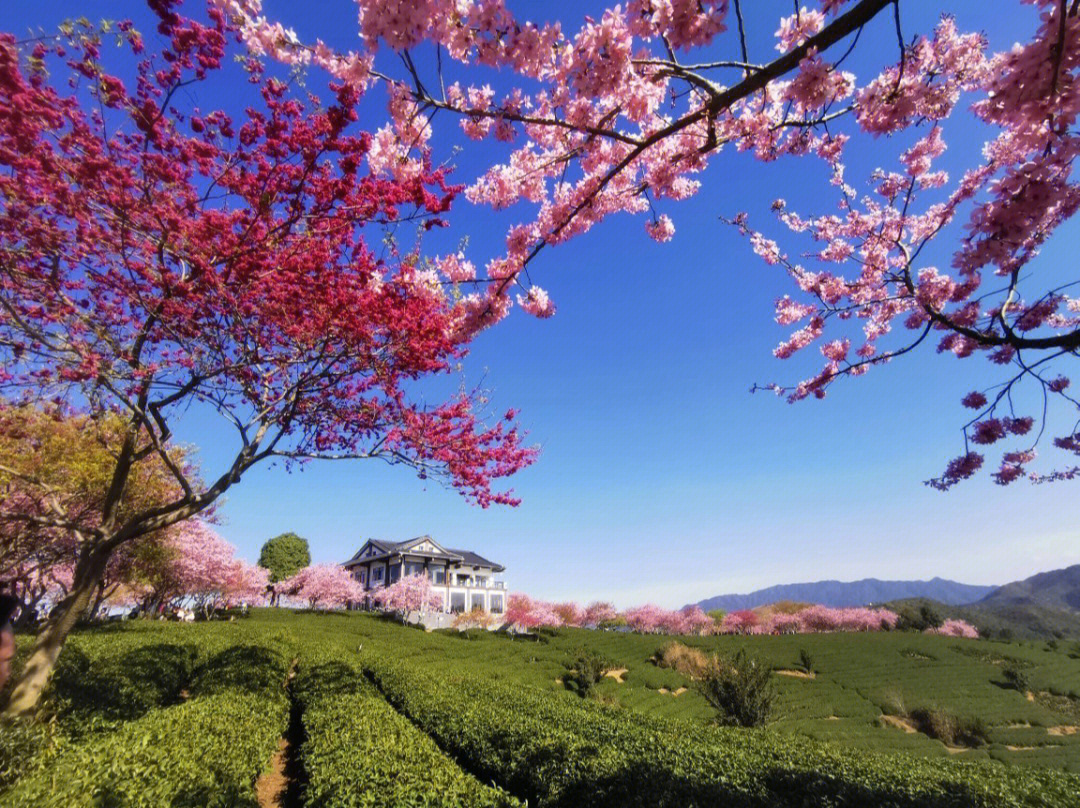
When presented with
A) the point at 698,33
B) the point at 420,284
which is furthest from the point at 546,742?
the point at 698,33

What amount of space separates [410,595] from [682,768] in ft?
170

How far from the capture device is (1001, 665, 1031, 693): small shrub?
2616cm

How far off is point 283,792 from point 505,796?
18.8ft

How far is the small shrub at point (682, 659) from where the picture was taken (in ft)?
82.0

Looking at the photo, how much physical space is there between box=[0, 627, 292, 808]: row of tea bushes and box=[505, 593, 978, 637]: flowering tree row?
4479 centimetres

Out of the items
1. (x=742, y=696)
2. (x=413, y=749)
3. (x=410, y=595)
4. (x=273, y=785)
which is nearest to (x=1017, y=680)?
(x=742, y=696)

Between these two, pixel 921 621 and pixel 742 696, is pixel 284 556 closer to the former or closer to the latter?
pixel 742 696

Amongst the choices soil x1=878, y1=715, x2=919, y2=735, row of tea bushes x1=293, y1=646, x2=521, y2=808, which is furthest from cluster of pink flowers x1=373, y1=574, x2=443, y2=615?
row of tea bushes x1=293, y1=646, x2=521, y2=808

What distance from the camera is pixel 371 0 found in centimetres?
301

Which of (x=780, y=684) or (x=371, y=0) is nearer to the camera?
(x=371, y=0)

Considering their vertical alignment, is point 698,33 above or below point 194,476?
below

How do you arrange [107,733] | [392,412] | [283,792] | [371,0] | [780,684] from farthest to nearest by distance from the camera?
[780,684], [392,412], [283,792], [107,733], [371,0]

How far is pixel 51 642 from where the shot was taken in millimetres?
7000

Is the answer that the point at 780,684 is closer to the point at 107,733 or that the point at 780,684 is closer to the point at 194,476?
the point at 107,733
